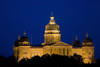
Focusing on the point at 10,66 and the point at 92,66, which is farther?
the point at 92,66

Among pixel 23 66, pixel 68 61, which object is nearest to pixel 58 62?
pixel 68 61

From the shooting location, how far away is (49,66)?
14600 cm

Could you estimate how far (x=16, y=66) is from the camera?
140250 mm

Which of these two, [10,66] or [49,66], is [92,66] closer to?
[49,66]

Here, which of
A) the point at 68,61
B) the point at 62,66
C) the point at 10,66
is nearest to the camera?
the point at 10,66

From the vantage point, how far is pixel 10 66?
13688 cm

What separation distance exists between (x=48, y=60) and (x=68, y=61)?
5010 millimetres

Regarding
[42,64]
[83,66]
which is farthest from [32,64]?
[83,66]

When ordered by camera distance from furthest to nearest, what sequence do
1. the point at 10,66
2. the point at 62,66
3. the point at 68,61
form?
the point at 68,61 → the point at 62,66 → the point at 10,66

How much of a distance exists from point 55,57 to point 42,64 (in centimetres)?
1476

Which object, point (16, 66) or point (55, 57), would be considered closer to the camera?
point (16, 66)

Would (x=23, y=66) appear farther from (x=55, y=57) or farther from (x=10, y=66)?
(x=55, y=57)

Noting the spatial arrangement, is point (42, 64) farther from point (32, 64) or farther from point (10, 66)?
point (10, 66)

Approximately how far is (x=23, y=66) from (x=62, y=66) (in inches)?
362
